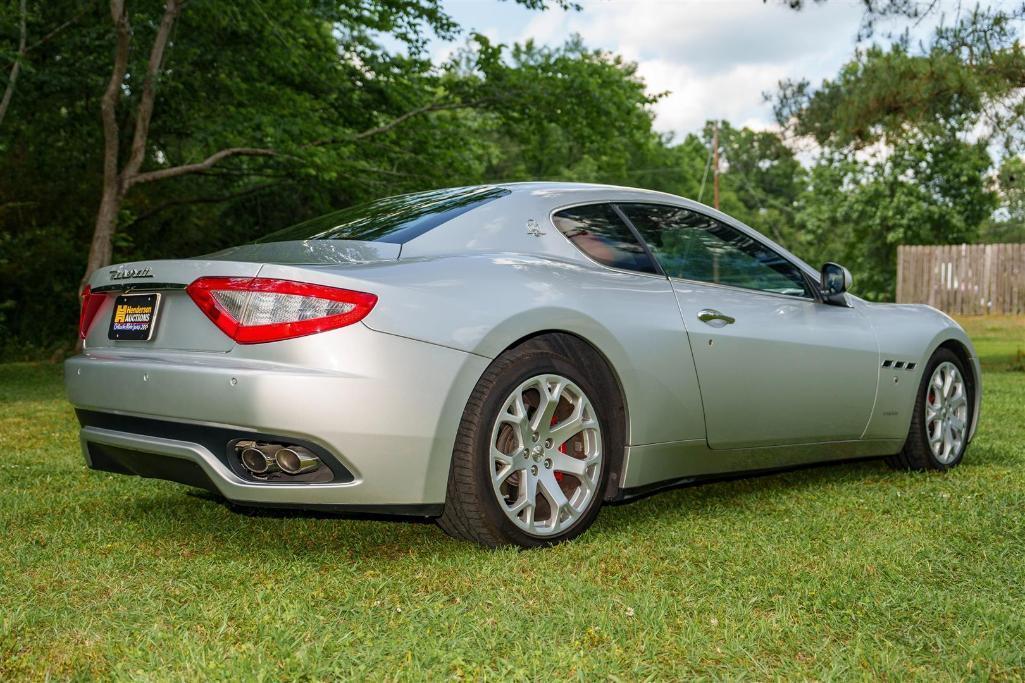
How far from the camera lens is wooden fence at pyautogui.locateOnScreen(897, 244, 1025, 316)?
83.0 ft

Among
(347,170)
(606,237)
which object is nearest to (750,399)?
(606,237)

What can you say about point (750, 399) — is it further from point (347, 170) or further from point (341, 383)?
point (347, 170)

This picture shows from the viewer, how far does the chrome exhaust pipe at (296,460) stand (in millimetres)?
3697

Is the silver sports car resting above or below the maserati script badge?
below

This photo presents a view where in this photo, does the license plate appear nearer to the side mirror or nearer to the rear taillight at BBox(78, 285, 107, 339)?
the rear taillight at BBox(78, 285, 107, 339)

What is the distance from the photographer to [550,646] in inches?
118

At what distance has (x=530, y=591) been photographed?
357cm

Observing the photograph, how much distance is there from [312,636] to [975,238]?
43.9m

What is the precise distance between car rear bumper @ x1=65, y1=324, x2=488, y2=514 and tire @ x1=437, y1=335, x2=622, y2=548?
0.10m

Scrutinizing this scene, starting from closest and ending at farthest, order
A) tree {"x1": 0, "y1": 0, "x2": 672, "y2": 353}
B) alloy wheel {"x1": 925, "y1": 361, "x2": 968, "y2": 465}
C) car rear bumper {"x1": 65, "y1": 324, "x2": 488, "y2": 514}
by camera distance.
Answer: car rear bumper {"x1": 65, "y1": 324, "x2": 488, "y2": 514}, alloy wheel {"x1": 925, "y1": 361, "x2": 968, "y2": 465}, tree {"x1": 0, "y1": 0, "x2": 672, "y2": 353}

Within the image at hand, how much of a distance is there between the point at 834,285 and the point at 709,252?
33.9 inches

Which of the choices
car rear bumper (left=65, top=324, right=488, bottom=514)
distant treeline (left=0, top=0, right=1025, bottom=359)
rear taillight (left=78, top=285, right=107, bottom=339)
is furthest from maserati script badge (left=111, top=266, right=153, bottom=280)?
distant treeline (left=0, top=0, right=1025, bottom=359)

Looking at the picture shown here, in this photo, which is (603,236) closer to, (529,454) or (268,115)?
(529,454)

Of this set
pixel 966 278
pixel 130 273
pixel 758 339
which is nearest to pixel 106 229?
pixel 130 273
